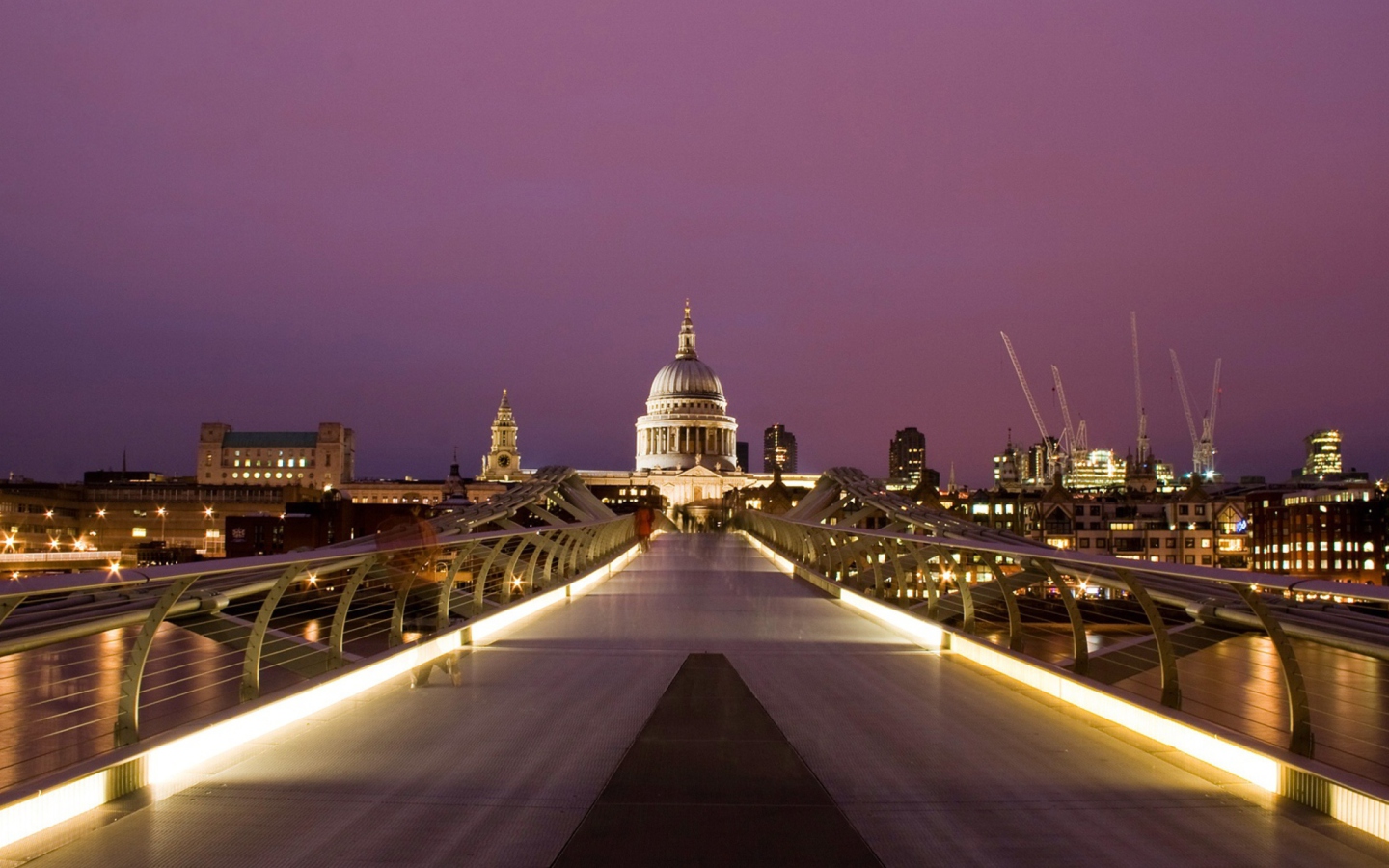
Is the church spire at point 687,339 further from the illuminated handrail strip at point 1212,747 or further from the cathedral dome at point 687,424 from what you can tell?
the illuminated handrail strip at point 1212,747

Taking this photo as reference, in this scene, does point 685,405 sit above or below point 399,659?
above

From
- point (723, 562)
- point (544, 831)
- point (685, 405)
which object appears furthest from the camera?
point (685, 405)

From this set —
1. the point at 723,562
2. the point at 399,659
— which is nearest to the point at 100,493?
the point at 723,562

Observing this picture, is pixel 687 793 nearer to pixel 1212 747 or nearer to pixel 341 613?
pixel 1212 747

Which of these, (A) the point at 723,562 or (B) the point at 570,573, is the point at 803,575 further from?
(A) the point at 723,562

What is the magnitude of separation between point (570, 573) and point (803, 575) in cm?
559

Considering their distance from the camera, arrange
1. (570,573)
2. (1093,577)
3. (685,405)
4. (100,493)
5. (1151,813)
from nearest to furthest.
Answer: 1. (1151,813)
2. (1093,577)
3. (570,573)
4. (100,493)
5. (685,405)

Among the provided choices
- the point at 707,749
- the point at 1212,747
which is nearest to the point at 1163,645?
the point at 1212,747

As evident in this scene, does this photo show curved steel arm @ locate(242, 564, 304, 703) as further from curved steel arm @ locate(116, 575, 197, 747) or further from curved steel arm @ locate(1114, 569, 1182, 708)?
curved steel arm @ locate(1114, 569, 1182, 708)

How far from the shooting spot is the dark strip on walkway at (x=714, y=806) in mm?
4551

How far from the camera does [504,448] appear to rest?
616 feet

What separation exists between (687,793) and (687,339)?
7383 inches

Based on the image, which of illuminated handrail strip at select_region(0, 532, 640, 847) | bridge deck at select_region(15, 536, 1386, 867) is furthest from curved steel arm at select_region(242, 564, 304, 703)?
bridge deck at select_region(15, 536, 1386, 867)

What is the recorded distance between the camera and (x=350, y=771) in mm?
5836
